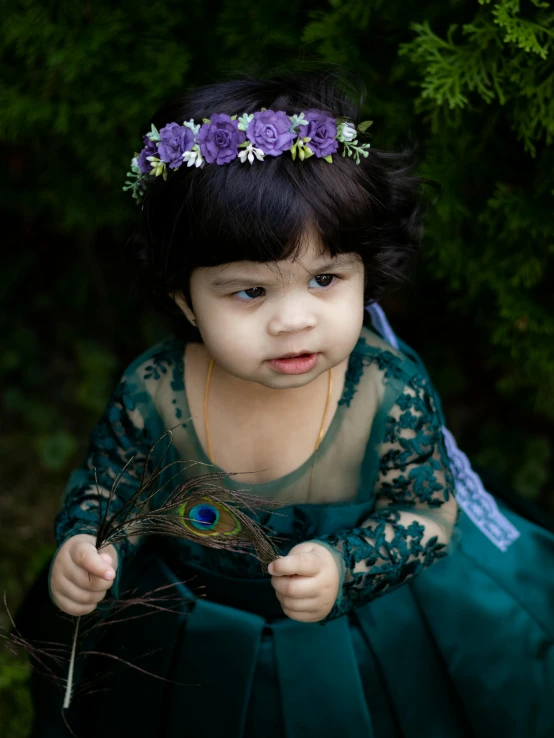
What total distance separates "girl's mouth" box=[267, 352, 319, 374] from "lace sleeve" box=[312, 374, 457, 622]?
318 millimetres

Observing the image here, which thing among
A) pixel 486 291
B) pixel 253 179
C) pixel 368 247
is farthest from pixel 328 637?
pixel 486 291

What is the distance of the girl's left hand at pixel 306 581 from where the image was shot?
1449mm

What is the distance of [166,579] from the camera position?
5.96 ft

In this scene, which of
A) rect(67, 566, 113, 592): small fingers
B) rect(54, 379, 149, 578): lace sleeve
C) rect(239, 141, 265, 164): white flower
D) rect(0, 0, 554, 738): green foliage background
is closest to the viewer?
rect(239, 141, 265, 164): white flower

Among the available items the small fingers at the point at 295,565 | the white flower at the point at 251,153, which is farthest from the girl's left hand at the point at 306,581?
the white flower at the point at 251,153

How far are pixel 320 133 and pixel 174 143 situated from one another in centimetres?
26

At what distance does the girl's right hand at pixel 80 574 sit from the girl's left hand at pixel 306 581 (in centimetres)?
31

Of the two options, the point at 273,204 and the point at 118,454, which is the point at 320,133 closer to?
the point at 273,204

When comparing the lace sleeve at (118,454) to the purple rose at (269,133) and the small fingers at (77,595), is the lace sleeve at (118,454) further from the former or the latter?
the purple rose at (269,133)

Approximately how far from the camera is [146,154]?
1550 millimetres

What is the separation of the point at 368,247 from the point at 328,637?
2.65 feet

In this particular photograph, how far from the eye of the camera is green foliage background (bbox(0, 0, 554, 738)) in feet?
6.41

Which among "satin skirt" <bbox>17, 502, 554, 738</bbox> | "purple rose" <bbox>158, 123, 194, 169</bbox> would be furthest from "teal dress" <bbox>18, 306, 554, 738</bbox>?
"purple rose" <bbox>158, 123, 194, 169</bbox>

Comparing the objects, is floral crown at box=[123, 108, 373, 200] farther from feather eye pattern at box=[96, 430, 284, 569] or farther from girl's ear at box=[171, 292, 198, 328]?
feather eye pattern at box=[96, 430, 284, 569]
